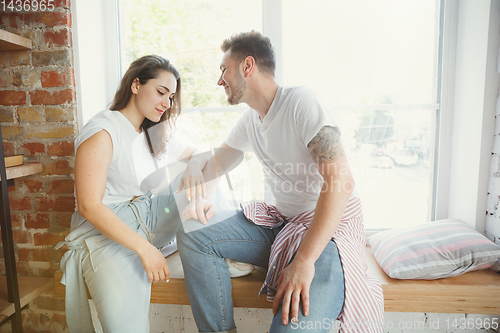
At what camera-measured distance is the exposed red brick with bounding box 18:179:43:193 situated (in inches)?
61.6

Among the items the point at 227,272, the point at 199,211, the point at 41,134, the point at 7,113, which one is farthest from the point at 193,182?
the point at 7,113

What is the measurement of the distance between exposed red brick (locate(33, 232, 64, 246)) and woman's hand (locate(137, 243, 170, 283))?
2.58 ft

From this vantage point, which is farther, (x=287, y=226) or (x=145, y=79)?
(x=145, y=79)

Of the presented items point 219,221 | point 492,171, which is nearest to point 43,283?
point 219,221

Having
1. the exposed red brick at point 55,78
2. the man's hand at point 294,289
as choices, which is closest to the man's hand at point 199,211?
the man's hand at point 294,289

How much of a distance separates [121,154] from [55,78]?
70 centimetres

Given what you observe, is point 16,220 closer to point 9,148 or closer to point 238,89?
point 9,148

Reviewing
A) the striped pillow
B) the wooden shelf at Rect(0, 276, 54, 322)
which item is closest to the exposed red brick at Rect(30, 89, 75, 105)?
the wooden shelf at Rect(0, 276, 54, 322)

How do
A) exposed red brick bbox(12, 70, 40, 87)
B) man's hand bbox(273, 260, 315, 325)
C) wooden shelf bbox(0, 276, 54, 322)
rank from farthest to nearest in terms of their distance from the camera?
exposed red brick bbox(12, 70, 40, 87) < wooden shelf bbox(0, 276, 54, 322) < man's hand bbox(273, 260, 315, 325)

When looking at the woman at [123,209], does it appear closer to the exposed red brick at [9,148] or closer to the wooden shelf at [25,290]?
the wooden shelf at [25,290]

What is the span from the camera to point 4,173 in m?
1.24

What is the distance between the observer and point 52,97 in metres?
1.53

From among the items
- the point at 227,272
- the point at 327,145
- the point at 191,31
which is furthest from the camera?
the point at 191,31

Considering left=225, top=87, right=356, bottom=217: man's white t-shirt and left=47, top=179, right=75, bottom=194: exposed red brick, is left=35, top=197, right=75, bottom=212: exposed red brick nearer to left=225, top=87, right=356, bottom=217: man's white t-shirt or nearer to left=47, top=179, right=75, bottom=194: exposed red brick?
left=47, top=179, right=75, bottom=194: exposed red brick
